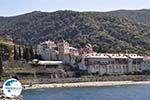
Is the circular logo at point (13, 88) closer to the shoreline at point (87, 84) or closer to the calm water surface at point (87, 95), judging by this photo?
the calm water surface at point (87, 95)

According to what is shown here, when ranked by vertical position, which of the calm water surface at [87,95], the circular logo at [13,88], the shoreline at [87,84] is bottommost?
the shoreline at [87,84]

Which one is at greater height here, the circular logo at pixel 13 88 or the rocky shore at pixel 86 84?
the circular logo at pixel 13 88

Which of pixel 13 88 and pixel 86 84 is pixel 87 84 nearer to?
pixel 86 84

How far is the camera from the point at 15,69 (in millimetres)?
113188

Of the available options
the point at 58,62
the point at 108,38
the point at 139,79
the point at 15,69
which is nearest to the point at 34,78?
the point at 15,69

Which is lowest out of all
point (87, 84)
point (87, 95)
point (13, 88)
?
point (87, 84)

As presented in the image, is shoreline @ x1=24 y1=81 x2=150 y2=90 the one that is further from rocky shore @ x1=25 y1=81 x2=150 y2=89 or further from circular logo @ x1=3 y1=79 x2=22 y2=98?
circular logo @ x1=3 y1=79 x2=22 y2=98

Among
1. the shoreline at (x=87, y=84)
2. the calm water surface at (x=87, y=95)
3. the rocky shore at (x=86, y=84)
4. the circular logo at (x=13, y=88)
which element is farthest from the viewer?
the rocky shore at (x=86, y=84)

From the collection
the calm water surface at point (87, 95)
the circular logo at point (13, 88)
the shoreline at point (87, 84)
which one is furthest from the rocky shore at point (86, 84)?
the circular logo at point (13, 88)

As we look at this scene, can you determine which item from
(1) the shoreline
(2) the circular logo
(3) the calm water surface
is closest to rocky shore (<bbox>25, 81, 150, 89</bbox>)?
(1) the shoreline

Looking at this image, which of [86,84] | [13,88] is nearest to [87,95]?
[86,84]

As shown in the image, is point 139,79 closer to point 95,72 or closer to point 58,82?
point 95,72

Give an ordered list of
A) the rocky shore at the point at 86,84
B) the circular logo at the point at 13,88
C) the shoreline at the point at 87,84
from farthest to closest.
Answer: the rocky shore at the point at 86,84, the shoreline at the point at 87,84, the circular logo at the point at 13,88

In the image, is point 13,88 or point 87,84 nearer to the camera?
point 13,88
